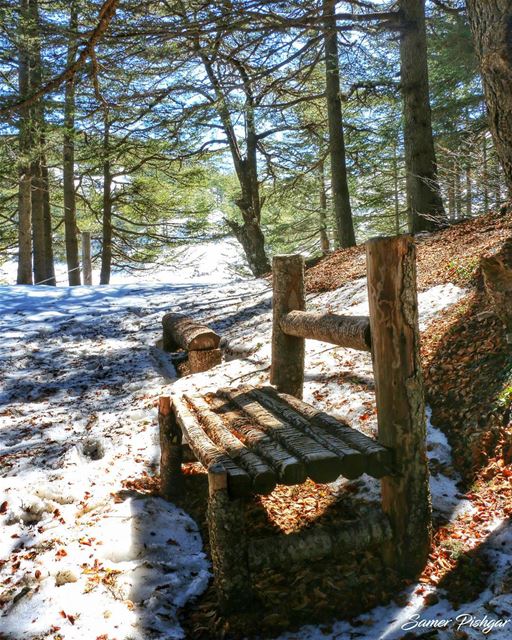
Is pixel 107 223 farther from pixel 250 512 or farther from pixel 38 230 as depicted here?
pixel 250 512

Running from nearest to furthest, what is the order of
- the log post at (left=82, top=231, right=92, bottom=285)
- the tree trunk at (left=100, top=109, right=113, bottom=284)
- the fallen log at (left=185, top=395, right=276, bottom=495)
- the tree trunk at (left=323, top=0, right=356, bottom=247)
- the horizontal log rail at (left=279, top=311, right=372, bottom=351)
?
1. the fallen log at (left=185, top=395, right=276, bottom=495)
2. the horizontal log rail at (left=279, top=311, right=372, bottom=351)
3. the tree trunk at (left=323, top=0, right=356, bottom=247)
4. the log post at (left=82, top=231, right=92, bottom=285)
5. the tree trunk at (left=100, top=109, right=113, bottom=284)

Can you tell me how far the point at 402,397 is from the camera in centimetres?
258

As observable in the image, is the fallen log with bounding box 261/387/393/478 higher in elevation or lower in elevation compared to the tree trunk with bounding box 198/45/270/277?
lower

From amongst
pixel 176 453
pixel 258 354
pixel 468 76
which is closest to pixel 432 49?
pixel 468 76

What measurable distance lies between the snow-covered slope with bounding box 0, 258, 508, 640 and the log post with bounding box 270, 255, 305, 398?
36cm

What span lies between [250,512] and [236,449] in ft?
2.58

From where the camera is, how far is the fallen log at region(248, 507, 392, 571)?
248cm

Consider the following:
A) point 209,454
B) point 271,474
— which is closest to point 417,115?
point 209,454

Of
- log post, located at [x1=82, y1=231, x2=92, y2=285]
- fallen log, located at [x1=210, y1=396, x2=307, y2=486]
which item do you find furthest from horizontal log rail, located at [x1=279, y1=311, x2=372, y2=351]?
log post, located at [x1=82, y1=231, x2=92, y2=285]

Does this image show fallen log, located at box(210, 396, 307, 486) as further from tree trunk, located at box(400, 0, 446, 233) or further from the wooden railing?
tree trunk, located at box(400, 0, 446, 233)

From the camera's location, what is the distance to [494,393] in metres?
3.42

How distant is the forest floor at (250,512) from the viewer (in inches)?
93.7

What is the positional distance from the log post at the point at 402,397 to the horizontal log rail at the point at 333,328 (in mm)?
225

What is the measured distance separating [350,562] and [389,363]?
1.08 m
